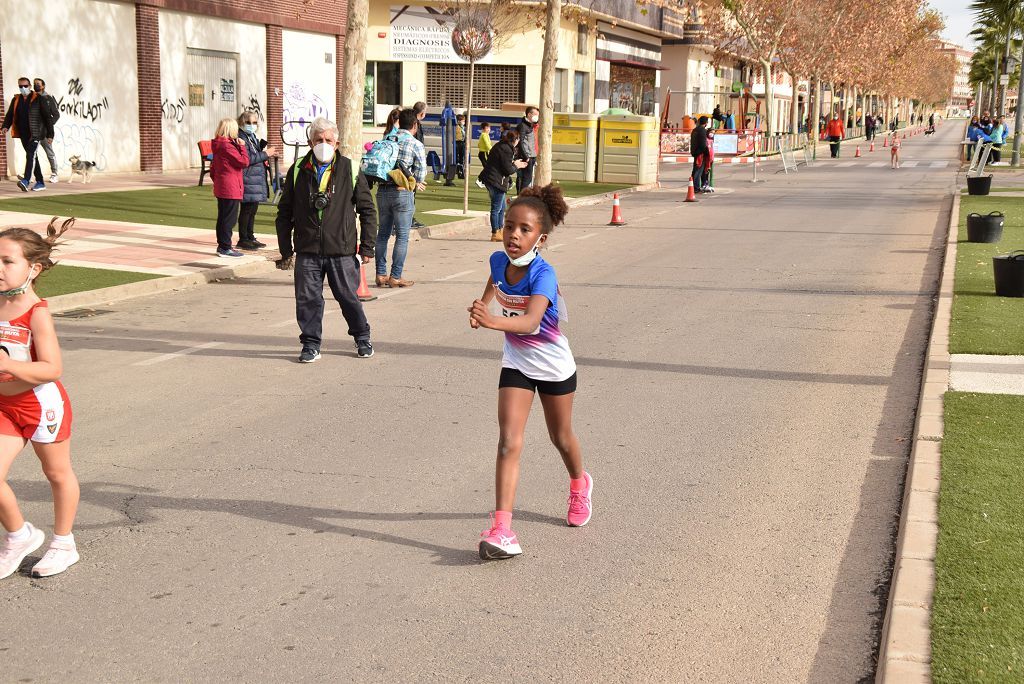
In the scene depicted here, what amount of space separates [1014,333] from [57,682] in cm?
840

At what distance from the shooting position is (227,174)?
49.4ft

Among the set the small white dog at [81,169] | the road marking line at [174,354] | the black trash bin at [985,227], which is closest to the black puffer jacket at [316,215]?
the road marking line at [174,354]

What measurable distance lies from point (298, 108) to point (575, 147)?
838 cm

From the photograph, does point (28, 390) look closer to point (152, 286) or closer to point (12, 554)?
point (12, 554)

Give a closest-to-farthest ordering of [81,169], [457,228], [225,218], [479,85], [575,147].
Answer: [225,218] < [457,228] < [81,169] < [575,147] < [479,85]

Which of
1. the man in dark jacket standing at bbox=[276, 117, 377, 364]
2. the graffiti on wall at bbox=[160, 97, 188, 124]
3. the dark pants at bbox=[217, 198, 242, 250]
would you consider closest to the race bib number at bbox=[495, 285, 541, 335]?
the man in dark jacket standing at bbox=[276, 117, 377, 364]

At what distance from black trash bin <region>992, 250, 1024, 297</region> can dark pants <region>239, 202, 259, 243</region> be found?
9087 millimetres

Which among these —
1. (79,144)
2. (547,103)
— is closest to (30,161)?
(79,144)

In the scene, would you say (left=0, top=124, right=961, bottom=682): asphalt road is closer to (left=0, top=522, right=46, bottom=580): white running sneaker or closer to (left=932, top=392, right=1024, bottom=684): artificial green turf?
(left=0, top=522, right=46, bottom=580): white running sneaker

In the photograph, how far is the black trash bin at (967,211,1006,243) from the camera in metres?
17.5

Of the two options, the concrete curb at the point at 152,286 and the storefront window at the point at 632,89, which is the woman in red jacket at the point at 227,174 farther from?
the storefront window at the point at 632,89

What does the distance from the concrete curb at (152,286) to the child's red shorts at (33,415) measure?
23.5ft

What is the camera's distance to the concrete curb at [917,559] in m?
4.04

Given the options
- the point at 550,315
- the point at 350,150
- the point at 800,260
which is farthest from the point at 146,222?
the point at 550,315
